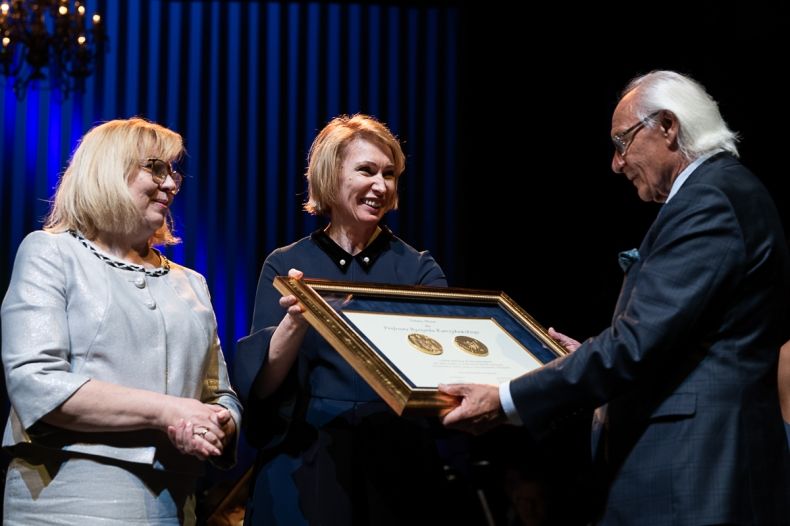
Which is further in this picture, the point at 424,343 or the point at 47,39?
the point at 47,39

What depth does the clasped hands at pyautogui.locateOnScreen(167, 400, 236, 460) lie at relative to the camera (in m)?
2.09

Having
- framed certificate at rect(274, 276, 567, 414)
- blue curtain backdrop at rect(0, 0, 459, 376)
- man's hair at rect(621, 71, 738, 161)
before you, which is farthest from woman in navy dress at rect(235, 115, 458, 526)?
blue curtain backdrop at rect(0, 0, 459, 376)

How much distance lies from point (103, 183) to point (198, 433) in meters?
0.62

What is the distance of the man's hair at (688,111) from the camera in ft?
7.03

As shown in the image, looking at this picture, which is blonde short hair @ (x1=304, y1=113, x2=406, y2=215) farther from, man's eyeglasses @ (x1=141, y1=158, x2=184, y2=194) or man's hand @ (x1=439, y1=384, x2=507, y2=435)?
man's hand @ (x1=439, y1=384, x2=507, y2=435)

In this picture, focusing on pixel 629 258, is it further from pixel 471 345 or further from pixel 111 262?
pixel 111 262

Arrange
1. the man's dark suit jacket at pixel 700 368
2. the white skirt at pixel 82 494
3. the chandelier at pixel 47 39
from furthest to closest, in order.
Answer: the chandelier at pixel 47 39
the white skirt at pixel 82 494
the man's dark suit jacket at pixel 700 368

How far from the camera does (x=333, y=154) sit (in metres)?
2.83

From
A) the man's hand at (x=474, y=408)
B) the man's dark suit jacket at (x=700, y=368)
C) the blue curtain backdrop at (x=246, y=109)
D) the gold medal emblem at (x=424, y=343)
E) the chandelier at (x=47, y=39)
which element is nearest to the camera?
the man's dark suit jacket at (x=700, y=368)

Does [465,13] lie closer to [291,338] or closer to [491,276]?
[491,276]

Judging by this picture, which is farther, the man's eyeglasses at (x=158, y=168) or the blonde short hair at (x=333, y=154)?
the blonde short hair at (x=333, y=154)

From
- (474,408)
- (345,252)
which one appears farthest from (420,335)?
(345,252)

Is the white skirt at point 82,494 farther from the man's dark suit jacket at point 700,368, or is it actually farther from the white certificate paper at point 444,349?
the man's dark suit jacket at point 700,368

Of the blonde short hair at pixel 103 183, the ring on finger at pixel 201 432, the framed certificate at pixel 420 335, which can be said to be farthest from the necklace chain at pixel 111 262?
the ring on finger at pixel 201 432
